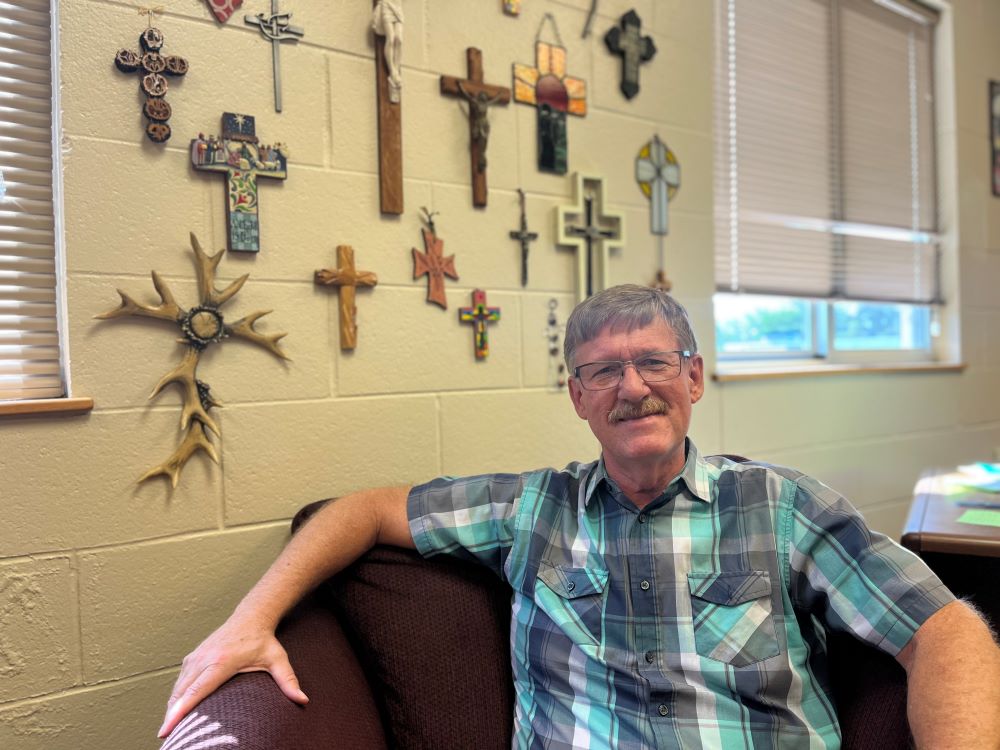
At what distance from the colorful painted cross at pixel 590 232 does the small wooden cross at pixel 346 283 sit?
Result: 1.90ft

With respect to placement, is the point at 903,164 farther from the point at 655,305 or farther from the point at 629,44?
the point at 655,305

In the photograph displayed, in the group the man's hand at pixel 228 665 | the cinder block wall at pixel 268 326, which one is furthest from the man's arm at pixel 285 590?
the cinder block wall at pixel 268 326

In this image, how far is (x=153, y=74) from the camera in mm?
1373

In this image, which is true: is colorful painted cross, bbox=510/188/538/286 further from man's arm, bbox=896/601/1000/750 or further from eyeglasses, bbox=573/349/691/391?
man's arm, bbox=896/601/1000/750

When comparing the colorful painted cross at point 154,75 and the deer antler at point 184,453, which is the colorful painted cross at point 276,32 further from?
the deer antler at point 184,453

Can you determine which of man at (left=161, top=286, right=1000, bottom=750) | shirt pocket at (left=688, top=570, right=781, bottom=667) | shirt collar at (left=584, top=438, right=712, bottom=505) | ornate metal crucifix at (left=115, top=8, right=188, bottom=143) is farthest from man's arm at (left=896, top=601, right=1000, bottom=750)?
ornate metal crucifix at (left=115, top=8, right=188, bottom=143)

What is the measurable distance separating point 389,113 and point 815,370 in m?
1.76

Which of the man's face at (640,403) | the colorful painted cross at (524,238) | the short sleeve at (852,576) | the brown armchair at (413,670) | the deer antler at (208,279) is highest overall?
the colorful painted cross at (524,238)

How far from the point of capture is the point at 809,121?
2.78m

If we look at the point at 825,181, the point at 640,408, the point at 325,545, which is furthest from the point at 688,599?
the point at 825,181

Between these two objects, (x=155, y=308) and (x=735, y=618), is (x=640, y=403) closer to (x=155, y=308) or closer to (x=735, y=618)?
(x=735, y=618)

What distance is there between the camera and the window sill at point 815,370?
7.77ft

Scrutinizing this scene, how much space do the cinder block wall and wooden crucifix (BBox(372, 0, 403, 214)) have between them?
0.03m

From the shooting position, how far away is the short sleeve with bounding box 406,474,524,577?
137 centimetres
